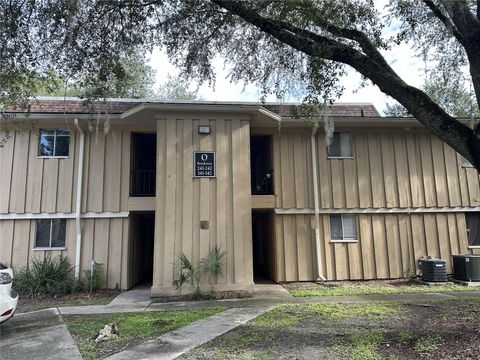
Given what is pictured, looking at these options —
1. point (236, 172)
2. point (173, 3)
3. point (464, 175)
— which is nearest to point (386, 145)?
point (464, 175)

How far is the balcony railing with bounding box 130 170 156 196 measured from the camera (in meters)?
11.0

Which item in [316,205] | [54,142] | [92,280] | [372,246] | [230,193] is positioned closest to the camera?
[230,193]

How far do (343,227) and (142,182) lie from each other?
247 inches

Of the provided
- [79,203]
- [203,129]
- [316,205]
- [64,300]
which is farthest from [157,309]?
[316,205]

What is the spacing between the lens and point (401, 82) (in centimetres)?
557

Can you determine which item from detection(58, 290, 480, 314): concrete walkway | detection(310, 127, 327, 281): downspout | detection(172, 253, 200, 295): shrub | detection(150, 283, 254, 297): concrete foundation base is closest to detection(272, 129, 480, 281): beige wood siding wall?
detection(310, 127, 327, 281): downspout

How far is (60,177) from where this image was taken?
1054 centimetres

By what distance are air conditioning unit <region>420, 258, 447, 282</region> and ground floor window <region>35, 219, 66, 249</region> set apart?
33.3ft

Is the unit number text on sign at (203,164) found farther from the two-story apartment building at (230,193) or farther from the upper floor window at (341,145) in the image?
the upper floor window at (341,145)

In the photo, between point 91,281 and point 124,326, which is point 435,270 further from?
point 91,281

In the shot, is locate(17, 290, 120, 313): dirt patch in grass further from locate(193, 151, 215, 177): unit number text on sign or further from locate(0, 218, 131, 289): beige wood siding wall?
locate(193, 151, 215, 177): unit number text on sign

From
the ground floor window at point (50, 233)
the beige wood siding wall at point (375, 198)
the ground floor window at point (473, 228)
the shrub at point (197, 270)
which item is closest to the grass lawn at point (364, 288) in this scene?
the beige wood siding wall at point (375, 198)

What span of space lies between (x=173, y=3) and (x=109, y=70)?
1803 millimetres

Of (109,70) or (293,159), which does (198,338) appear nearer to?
(109,70)
